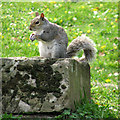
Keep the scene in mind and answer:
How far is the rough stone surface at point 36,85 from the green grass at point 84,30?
140cm

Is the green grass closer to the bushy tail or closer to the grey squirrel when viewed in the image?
the bushy tail

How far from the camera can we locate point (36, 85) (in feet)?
8.63

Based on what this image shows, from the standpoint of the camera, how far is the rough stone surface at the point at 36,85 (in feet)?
8.52

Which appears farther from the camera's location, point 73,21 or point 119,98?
point 73,21

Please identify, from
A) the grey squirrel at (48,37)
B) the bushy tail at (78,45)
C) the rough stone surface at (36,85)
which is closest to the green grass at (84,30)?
the bushy tail at (78,45)

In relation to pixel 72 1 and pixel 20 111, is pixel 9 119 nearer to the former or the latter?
pixel 20 111

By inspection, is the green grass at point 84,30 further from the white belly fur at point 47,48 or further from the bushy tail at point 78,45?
the white belly fur at point 47,48

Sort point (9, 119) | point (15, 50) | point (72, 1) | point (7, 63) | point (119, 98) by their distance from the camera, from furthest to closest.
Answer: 1. point (72, 1)
2. point (15, 50)
3. point (119, 98)
4. point (7, 63)
5. point (9, 119)

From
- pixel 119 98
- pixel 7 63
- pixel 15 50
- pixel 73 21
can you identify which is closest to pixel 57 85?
pixel 7 63

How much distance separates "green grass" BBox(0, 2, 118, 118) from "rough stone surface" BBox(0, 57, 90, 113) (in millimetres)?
1398

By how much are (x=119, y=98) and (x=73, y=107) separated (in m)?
1.60

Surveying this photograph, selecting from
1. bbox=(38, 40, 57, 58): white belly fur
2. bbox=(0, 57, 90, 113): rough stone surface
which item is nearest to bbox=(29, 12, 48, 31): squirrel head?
bbox=(38, 40, 57, 58): white belly fur

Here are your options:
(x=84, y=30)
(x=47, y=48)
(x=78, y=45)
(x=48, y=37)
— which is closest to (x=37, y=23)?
(x=48, y=37)

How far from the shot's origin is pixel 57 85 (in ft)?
8.58
